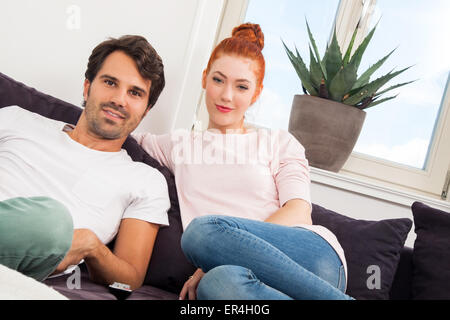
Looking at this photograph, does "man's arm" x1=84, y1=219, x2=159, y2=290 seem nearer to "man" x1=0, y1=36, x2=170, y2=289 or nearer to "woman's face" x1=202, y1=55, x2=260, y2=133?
"man" x1=0, y1=36, x2=170, y2=289

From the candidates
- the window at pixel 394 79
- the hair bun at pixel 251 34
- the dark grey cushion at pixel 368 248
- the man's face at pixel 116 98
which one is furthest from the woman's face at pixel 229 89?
the window at pixel 394 79

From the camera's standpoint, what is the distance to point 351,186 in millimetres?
2033

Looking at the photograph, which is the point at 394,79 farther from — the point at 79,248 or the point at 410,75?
the point at 79,248

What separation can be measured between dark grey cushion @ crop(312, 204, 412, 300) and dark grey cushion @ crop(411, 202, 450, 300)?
6cm

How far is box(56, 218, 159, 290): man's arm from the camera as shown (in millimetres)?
1101

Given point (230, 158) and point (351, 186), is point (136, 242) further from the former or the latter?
point (351, 186)

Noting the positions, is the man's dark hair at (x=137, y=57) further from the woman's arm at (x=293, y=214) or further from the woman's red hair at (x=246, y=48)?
the woman's arm at (x=293, y=214)

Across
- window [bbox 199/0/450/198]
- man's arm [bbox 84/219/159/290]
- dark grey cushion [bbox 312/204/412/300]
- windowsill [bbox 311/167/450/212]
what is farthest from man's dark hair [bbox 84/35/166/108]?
window [bbox 199/0/450/198]

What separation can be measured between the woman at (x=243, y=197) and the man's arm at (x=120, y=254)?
14 cm

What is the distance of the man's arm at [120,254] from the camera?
1101 mm

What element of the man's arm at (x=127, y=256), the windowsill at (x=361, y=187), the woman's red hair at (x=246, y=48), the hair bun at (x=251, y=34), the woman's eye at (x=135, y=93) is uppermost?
the hair bun at (x=251, y=34)

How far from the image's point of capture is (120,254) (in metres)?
1.25

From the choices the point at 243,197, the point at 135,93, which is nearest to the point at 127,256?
the point at 243,197
